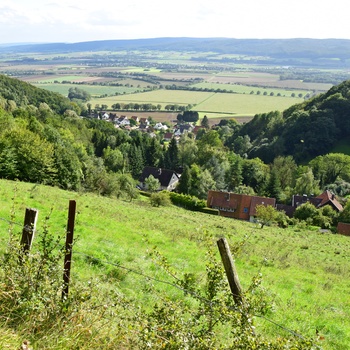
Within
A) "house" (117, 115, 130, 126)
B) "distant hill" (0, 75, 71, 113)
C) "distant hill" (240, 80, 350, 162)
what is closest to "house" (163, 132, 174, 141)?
"house" (117, 115, 130, 126)

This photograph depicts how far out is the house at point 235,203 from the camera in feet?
177

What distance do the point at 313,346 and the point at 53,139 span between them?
5104 cm

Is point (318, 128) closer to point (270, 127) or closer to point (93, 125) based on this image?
point (270, 127)

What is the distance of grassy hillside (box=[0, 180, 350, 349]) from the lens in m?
6.59

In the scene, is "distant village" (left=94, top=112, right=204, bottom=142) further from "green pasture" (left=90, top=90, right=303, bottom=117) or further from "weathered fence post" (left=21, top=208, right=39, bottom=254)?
"weathered fence post" (left=21, top=208, right=39, bottom=254)

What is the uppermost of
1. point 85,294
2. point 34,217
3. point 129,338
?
point 34,217

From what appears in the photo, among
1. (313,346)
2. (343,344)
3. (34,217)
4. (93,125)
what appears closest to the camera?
(313,346)

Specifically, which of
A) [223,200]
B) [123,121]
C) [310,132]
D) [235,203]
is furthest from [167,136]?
[235,203]

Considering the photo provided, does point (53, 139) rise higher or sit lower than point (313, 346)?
lower

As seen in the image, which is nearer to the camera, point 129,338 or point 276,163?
point 129,338

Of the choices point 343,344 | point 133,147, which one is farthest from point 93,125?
point 343,344

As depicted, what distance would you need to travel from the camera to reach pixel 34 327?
17.0 ft

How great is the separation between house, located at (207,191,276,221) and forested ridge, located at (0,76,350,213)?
710 cm

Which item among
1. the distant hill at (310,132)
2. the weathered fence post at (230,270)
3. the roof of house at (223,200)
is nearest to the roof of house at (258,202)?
the roof of house at (223,200)
